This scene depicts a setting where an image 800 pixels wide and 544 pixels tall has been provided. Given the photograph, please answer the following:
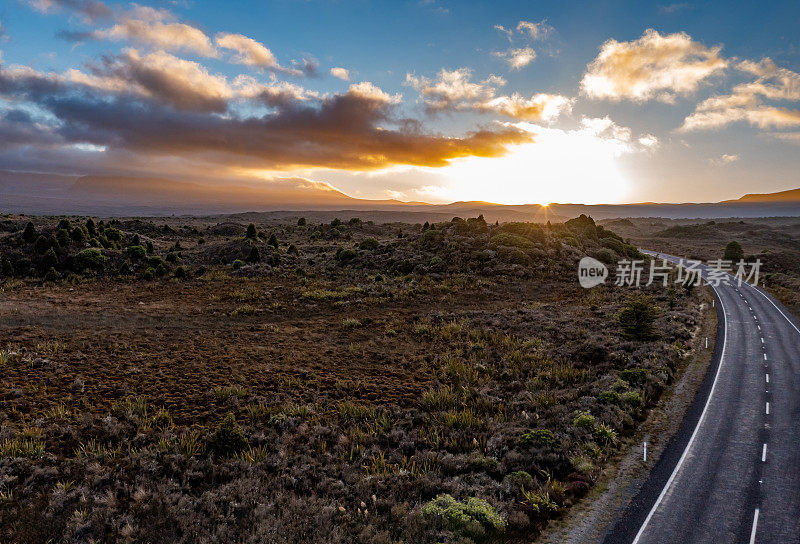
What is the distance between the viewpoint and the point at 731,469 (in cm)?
1415

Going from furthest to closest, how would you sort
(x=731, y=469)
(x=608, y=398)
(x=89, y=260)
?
1. (x=89, y=260)
2. (x=608, y=398)
3. (x=731, y=469)

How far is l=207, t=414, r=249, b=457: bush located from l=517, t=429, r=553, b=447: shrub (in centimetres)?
1103

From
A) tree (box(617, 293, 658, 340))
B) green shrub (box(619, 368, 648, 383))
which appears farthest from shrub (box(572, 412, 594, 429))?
tree (box(617, 293, 658, 340))

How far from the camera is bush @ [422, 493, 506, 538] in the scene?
1038 cm

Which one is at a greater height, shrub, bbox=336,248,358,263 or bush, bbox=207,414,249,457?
shrub, bbox=336,248,358,263

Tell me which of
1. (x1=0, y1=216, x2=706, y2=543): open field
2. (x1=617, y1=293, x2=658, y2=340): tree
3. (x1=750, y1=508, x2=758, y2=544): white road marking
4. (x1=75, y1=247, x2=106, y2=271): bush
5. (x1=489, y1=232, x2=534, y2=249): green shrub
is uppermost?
(x1=489, y1=232, x2=534, y2=249): green shrub

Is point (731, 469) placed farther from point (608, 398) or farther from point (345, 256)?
point (345, 256)

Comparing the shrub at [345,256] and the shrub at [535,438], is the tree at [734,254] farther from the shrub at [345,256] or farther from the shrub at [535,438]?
the shrub at [535,438]

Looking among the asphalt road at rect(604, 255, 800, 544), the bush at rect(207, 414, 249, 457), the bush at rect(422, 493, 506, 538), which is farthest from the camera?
the bush at rect(207, 414, 249, 457)

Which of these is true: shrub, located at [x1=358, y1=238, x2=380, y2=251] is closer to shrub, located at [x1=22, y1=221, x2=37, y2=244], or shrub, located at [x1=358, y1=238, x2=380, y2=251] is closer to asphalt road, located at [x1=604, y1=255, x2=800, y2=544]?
shrub, located at [x1=22, y1=221, x2=37, y2=244]

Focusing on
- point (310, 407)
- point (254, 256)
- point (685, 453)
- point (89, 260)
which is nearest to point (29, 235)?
point (89, 260)

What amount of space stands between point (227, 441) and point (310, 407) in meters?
4.31

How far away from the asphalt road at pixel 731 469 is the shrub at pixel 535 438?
329cm

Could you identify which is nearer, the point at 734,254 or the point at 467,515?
the point at 467,515
